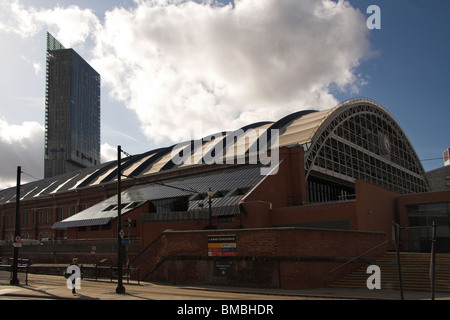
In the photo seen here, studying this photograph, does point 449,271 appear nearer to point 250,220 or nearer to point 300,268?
point 300,268

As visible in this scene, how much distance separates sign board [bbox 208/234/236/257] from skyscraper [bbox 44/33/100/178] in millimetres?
166730

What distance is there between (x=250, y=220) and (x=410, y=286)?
565 inches

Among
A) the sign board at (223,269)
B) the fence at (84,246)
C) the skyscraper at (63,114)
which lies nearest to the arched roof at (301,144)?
the fence at (84,246)

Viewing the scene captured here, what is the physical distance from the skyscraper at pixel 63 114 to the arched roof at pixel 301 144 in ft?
322

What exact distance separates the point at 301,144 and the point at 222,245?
24716 mm

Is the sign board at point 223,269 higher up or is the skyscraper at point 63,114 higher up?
the skyscraper at point 63,114

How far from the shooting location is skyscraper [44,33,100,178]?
593 feet

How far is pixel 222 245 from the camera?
25406 mm

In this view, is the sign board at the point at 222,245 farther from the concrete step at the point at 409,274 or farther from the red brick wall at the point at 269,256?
the concrete step at the point at 409,274

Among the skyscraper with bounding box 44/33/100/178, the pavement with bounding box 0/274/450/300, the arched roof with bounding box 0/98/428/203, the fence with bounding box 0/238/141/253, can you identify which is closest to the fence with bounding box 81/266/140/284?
the fence with bounding box 0/238/141/253

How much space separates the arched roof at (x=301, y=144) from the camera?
50562 mm

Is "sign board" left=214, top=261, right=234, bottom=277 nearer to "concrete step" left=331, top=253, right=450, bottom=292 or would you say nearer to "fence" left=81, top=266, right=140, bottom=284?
"concrete step" left=331, top=253, right=450, bottom=292

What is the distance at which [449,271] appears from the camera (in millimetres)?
23391

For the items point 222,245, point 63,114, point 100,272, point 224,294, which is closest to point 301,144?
point 222,245
